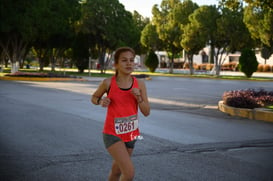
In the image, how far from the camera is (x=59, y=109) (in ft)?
41.8

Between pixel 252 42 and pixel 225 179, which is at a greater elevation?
pixel 252 42

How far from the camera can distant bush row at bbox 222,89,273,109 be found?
489 inches

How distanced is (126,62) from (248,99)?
9.00m

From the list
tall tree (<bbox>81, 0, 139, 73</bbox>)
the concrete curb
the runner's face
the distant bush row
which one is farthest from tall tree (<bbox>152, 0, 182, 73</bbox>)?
the runner's face

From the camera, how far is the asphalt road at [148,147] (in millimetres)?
5626

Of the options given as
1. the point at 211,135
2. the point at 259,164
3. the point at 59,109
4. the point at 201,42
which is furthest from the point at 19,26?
the point at 259,164

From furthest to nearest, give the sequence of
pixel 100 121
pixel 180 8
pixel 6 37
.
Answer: pixel 180 8
pixel 6 37
pixel 100 121

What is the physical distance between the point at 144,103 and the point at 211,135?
494cm

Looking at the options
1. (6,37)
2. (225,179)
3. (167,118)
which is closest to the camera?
(225,179)

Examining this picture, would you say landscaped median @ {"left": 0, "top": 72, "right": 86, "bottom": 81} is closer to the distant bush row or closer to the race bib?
the distant bush row

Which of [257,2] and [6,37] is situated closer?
[257,2]

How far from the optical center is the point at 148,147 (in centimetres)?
734

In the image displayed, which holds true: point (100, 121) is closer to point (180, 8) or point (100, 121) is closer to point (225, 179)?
point (225, 179)

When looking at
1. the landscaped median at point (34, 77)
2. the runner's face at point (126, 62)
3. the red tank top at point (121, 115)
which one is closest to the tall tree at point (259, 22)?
the landscaped median at point (34, 77)
